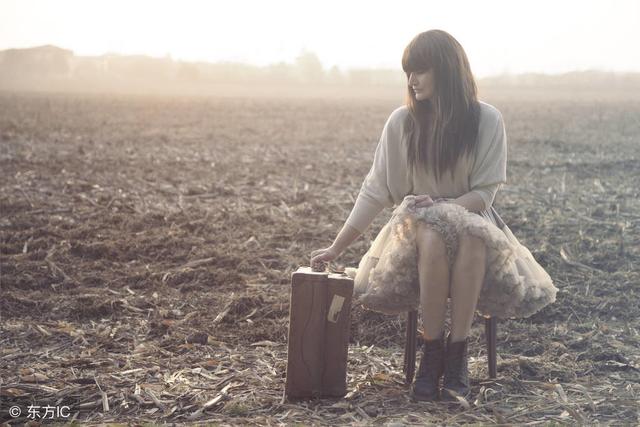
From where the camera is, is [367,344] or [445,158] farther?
[367,344]

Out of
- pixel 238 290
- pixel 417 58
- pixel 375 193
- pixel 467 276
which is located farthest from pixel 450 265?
pixel 238 290

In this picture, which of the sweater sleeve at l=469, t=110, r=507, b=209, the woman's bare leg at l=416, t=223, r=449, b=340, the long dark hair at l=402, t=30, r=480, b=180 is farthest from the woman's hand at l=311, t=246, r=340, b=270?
the sweater sleeve at l=469, t=110, r=507, b=209

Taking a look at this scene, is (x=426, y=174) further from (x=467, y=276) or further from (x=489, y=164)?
(x=467, y=276)

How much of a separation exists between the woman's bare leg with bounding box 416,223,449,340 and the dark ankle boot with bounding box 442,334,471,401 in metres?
0.11

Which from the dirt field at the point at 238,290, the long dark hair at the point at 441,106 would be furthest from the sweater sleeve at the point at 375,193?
the dirt field at the point at 238,290

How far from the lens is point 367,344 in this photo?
4160 millimetres

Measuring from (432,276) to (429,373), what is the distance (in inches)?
15.9

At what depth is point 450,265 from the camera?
312cm

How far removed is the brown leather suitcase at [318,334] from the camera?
3.21 meters

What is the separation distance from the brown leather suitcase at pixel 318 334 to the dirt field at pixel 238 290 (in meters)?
0.08

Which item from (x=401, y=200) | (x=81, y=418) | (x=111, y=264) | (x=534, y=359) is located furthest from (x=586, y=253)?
(x=81, y=418)

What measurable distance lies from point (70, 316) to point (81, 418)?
161 centimetres

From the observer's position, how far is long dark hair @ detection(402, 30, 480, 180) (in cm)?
323

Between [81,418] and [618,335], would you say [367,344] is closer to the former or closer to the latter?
[618,335]
